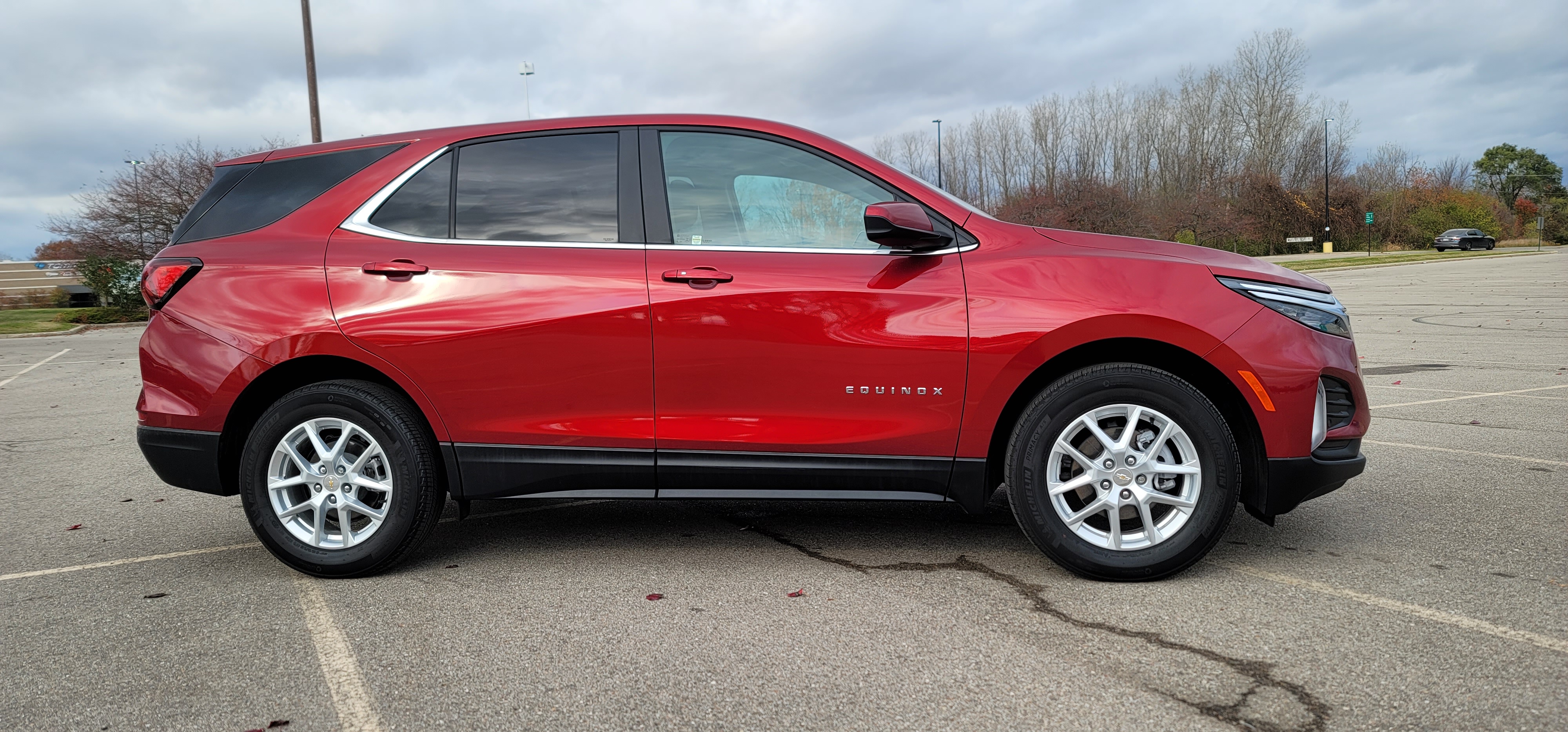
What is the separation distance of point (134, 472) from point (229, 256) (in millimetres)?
3153

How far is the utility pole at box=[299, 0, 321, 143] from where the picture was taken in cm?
1888

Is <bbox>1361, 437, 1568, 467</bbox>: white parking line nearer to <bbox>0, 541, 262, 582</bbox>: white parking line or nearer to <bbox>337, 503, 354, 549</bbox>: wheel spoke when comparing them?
<bbox>337, 503, 354, 549</bbox>: wheel spoke

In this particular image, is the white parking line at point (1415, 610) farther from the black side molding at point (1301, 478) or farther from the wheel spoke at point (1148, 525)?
the wheel spoke at point (1148, 525)

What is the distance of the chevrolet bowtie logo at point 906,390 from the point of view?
3533mm

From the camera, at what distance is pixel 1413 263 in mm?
39312

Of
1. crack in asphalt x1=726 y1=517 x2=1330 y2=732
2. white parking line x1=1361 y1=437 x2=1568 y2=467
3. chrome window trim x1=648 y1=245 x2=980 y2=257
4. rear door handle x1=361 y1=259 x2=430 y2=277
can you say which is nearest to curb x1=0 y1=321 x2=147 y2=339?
rear door handle x1=361 y1=259 x2=430 y2=277

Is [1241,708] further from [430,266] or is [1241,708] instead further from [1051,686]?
[430,266]

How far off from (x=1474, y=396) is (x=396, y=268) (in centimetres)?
810

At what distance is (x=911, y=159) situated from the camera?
59250 millimetres

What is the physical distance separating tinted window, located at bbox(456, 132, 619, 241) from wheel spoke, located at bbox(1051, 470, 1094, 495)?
73.6 inches

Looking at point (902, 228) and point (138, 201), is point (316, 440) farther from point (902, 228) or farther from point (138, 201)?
point (138, 201)

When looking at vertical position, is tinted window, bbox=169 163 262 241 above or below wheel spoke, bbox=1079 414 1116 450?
above

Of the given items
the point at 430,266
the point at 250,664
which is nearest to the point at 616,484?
the point at 430,266

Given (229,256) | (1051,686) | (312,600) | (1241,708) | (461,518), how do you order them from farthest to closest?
(461,518), (229,256), (312,600), (1051,686), (1241,708)
